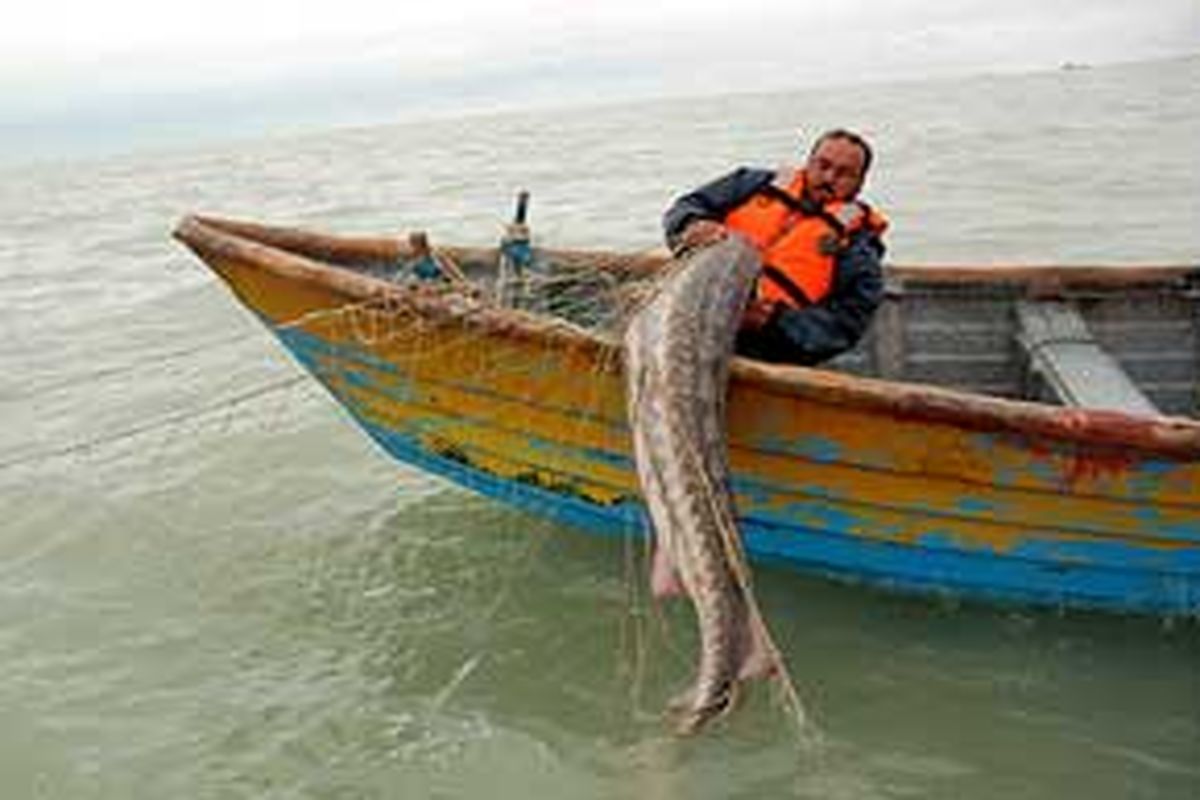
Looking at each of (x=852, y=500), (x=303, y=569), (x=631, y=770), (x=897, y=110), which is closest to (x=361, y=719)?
(x=631, y=770)

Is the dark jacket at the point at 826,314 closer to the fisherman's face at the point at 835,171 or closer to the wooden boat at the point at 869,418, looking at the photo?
the fisherman's face at the point at 835,171

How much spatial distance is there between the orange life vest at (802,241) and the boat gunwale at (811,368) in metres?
0.60

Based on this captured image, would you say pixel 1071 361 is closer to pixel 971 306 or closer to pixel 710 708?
pixel 971 306

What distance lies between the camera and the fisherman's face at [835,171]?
591cm

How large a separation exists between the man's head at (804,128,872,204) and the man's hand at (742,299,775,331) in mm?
607

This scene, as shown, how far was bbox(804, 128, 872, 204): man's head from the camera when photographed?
233 inches

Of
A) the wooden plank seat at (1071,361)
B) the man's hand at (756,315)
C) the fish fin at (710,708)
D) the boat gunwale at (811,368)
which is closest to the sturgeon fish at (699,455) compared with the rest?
the fish fin at (710,708)

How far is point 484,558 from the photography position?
707 cm

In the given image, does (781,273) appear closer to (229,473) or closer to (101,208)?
(229,473)

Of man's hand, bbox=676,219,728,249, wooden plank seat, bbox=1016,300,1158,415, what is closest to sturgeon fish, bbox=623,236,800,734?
man's hand, bbox=676,219,728,249

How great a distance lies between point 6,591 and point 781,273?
170 inches

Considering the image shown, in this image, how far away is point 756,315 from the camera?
5.71 metres

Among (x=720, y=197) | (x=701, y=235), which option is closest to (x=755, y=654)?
(x=701, y=235)

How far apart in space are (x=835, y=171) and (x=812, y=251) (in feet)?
1.16
